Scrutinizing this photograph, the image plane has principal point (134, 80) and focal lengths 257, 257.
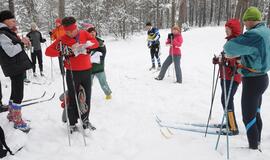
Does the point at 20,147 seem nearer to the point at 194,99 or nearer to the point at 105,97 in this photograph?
the point at 105,97

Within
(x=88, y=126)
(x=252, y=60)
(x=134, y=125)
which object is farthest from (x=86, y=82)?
(x=252, y=60)

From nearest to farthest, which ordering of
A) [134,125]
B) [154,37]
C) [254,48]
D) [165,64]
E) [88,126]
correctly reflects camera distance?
[254,48], [88,126], [134,125], [165,64], [154,37]

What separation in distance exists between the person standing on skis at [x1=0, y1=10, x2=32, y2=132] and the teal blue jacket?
11.6 ft

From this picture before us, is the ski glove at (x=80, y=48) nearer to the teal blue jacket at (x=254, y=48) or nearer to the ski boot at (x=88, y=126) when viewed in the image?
the ski boot at (x=88, y=126)

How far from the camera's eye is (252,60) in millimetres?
3682

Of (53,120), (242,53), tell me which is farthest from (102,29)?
(242,53)

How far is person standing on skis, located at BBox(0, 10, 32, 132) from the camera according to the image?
4480 mm

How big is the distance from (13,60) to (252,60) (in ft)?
13.0

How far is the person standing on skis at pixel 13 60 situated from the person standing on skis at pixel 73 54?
0.56 m

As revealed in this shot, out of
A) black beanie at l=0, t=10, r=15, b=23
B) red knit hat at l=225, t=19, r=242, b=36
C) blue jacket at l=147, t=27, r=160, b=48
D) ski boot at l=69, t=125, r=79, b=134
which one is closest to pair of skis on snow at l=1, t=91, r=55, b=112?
ski boot at l=69, t=125, r=79, b=134

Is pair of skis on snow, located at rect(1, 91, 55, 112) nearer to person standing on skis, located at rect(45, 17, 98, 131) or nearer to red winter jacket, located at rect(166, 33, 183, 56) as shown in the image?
person standing on skis, located at rect(45, 17, 98, 131)

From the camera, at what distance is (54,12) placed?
45.6 meters

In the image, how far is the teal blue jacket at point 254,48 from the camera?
3.54 meters

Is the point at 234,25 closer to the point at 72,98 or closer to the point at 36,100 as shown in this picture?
the point at 72,98
